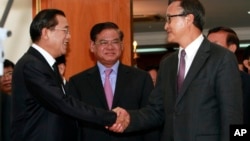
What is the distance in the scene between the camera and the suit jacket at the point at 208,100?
3.05 metres

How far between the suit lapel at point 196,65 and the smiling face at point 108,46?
1096 millimetres

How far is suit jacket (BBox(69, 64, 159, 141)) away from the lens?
4023 mm

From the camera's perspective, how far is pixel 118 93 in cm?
409

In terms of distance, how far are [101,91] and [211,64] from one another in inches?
46.1

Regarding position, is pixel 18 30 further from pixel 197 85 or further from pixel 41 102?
pixel 197 85

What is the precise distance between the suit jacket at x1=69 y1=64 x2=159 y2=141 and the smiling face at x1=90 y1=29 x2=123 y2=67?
0.09 m

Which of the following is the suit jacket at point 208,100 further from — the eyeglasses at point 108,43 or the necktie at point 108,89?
the eyeglasses at point 108,43

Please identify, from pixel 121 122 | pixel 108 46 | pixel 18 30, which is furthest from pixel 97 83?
pixel 18 30

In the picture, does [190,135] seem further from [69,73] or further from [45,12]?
[69,73]

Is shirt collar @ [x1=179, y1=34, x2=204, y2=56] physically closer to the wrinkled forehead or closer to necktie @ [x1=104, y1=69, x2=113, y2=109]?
the wrinkled forehead

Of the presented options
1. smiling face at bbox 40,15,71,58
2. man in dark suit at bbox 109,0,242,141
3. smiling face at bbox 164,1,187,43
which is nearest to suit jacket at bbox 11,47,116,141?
smiling face at bbox 40,15,71,58

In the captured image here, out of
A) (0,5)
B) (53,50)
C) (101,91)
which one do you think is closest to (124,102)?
(101,91)

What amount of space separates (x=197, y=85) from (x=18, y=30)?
2880mm

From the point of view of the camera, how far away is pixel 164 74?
3.45 metres
